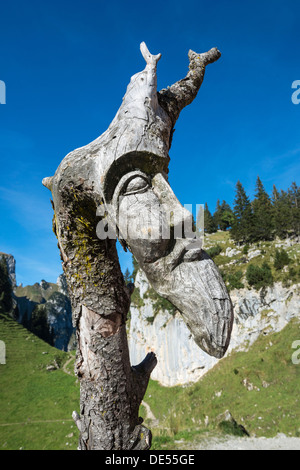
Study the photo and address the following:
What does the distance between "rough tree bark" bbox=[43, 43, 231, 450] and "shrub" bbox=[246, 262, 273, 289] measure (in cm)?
2845

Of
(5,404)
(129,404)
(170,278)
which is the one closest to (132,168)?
(170,278)

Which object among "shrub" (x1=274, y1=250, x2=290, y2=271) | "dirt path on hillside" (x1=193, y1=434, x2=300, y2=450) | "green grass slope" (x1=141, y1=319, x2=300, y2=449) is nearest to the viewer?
"dirt path on hillside" (x1=193, y1=434, x2=300, y2=450)

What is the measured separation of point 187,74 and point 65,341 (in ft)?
403

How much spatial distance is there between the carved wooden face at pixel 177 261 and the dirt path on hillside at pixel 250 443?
11024 millimetres

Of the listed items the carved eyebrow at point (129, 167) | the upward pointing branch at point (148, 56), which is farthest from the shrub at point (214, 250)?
the carved eyebrow at point (129, 167)

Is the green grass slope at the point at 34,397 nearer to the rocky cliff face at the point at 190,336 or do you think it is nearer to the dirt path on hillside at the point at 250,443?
the dirt path on hillside at the point at 250,443

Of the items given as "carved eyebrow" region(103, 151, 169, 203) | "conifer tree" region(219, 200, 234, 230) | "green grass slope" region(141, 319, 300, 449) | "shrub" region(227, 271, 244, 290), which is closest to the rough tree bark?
"carved eyebrow" region(103, 151, 169, 203)

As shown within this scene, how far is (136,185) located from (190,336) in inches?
1292

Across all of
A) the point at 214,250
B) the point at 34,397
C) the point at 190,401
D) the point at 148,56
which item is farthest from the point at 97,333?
the point at 214,250

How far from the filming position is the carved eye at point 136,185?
167 centimetres

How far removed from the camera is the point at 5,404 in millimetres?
22688

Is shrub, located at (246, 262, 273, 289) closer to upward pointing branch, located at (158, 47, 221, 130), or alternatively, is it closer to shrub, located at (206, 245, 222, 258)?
shrub, located at (206, 245, 222, 258)

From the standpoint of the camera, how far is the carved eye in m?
1.67

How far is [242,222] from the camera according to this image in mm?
50750
